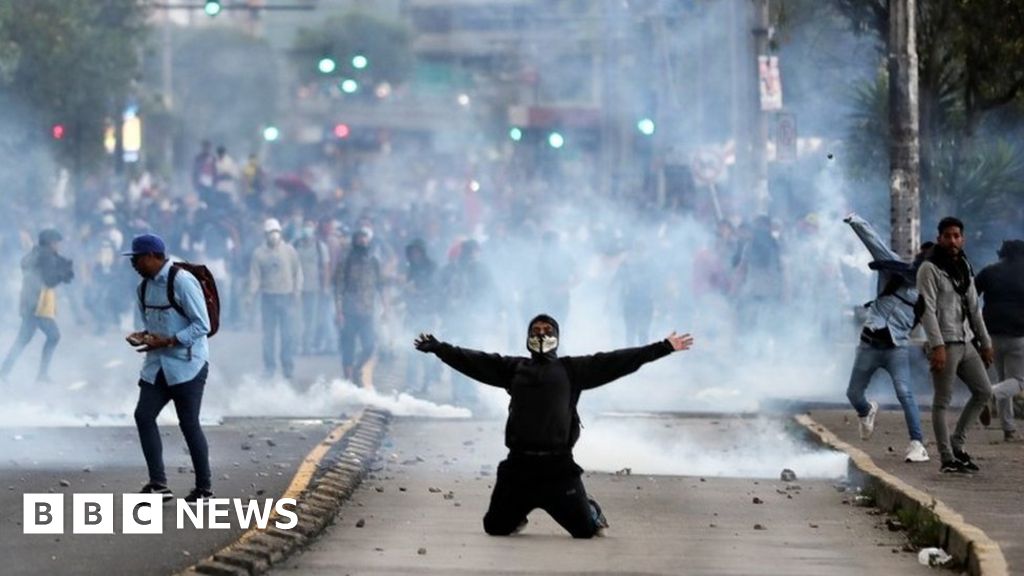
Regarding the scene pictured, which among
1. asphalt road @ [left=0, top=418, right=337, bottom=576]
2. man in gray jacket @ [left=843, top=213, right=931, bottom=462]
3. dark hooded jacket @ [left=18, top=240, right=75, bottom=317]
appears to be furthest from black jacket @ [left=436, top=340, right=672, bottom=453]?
dark hooded jacket @ [left=18, top=240, right=75, bottom=317]

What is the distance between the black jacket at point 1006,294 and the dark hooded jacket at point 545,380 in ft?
19.9

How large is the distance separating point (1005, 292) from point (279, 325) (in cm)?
1108

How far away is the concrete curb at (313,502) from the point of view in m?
10.7

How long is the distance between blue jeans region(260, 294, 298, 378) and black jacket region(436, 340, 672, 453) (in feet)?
46.4

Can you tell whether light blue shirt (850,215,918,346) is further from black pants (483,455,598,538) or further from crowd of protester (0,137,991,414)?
crowd of protester (0,137,991,414)

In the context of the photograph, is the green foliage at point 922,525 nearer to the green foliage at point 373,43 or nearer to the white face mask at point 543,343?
Answer: the white face mask at point 543,343

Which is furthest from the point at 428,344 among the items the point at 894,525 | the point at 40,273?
the point at 40,273

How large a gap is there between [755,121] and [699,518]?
20.5m

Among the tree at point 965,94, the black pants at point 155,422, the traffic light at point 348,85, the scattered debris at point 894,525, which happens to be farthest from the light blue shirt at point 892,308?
the traffic light at point 348,85

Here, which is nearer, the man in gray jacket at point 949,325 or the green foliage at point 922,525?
the green foliage at point 922,525

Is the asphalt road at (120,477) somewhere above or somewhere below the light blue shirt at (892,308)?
below

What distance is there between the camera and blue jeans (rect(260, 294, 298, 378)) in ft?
86.9

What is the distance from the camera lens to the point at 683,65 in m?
46.8

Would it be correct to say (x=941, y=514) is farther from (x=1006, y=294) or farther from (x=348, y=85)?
(x=348, y=85)
